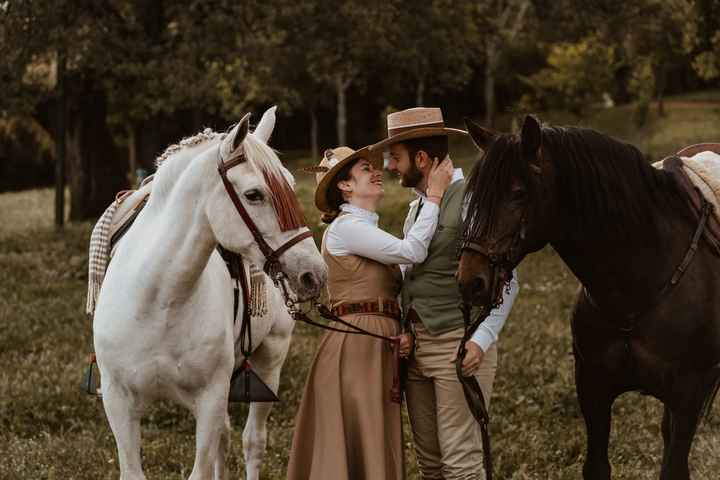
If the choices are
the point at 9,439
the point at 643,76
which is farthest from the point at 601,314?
the point at 643,76

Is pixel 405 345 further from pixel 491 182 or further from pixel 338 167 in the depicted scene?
pixel 491 182

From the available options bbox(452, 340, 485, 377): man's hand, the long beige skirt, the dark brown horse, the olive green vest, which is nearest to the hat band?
the olive green vest

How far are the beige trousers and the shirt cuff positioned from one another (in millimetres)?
151

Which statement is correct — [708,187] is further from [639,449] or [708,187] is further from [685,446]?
[639,449]

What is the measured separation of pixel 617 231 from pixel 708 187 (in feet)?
2.33

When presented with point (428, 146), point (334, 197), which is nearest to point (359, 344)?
point (334, 197)

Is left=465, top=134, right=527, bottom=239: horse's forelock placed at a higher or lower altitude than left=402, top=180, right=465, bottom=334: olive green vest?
higher

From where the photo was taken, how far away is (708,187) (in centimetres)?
456

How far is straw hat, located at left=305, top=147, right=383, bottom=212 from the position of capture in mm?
4375

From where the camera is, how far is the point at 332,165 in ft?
15.0

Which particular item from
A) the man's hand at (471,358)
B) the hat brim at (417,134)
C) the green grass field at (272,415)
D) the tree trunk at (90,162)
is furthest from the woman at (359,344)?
the tree trunk at (90,162)

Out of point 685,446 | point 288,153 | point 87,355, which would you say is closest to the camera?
point 685,446

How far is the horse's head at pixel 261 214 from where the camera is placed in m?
3.86

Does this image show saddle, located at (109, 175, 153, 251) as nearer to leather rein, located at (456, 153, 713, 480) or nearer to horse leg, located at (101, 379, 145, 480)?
horse leg, located at (101, 379, 145, 480)
